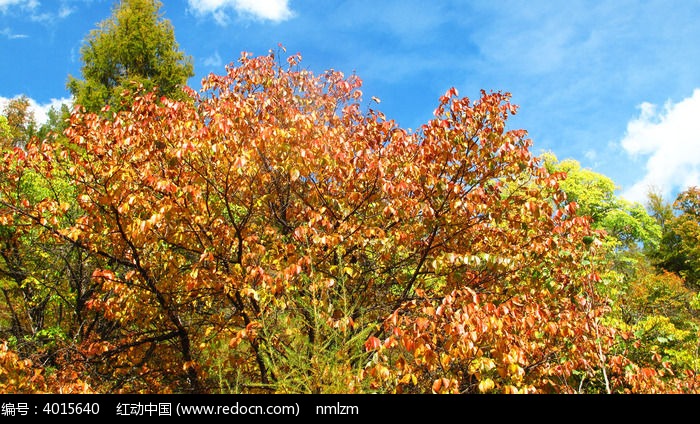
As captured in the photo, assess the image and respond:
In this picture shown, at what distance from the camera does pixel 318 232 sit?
5746 mm

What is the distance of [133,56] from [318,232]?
56.1 feet

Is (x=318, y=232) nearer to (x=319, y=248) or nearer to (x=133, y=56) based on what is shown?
(x=319, y=248)

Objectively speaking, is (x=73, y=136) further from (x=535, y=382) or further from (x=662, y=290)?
(x=662, y=290)

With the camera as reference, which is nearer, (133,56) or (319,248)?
(319,248)

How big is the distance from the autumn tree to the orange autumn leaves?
13.2m

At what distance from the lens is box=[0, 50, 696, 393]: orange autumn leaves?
495 cm

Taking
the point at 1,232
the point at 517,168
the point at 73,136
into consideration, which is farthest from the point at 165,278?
the point at 517,168

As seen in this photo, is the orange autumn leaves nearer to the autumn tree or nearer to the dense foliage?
the dense foliage

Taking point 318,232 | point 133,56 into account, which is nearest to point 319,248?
point 318,232

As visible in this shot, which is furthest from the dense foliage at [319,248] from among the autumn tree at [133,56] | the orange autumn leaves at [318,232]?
→ the autumn tree at [133,56]

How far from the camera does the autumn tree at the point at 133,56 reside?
1833cm

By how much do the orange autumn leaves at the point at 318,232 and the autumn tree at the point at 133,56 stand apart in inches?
518

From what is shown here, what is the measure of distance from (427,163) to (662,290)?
647 cm

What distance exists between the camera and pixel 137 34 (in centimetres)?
1898
